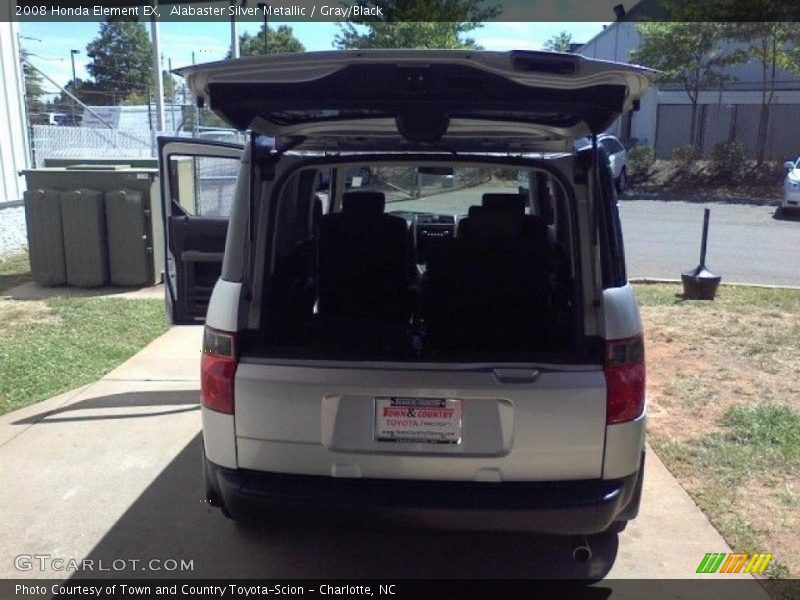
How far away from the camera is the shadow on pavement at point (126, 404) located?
189 inches

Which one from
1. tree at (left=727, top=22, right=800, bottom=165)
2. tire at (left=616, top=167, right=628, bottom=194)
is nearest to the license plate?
tire at (left=616, top=167, right=628, bottom=194)

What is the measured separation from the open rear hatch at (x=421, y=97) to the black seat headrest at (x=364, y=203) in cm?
63

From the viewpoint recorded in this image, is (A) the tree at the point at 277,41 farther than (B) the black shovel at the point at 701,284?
Yes

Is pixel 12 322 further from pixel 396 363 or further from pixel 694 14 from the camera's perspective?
pixel 694 14

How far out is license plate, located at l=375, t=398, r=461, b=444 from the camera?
2.72 meters

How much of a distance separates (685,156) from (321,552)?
22.9 m

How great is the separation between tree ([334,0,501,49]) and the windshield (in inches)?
631

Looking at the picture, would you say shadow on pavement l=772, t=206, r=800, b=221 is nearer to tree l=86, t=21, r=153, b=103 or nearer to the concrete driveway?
the concrete driveway

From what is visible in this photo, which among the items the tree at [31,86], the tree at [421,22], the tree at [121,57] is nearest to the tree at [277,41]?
the tree at [121,57]

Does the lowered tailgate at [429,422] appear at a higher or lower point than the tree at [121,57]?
lower

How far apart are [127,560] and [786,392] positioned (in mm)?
4558

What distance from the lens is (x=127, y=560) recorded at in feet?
10.7

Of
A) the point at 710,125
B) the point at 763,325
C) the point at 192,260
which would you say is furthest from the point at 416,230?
the point at 710,125

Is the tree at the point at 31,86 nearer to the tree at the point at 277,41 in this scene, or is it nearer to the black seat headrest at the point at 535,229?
the black seat headrest at the point at 535,229
